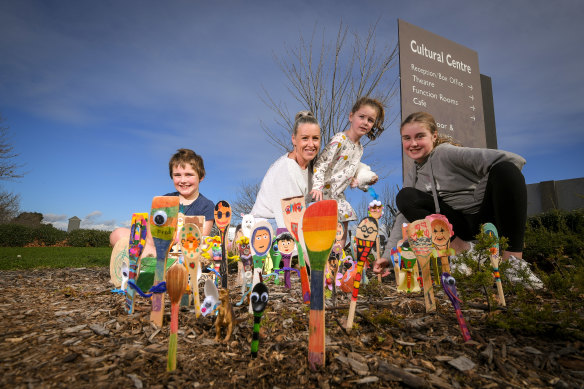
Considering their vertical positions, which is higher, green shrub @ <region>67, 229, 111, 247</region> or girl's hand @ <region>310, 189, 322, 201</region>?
girl's hand @ <region>310, 189, 322, 201</region>

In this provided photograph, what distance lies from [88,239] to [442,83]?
53.4 feet

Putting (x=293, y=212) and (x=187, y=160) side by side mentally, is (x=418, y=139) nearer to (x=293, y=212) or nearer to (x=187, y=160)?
(x=293, y=212)

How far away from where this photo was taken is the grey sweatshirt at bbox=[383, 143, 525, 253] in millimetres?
3055

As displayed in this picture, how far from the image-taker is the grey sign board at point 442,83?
572 cm

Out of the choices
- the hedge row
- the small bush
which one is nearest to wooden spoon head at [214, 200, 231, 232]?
the hedge row

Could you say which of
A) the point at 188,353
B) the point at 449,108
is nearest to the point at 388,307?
the point at 188,353

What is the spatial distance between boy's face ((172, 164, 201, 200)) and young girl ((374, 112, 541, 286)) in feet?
7.14

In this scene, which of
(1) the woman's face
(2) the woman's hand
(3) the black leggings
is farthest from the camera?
(1) the woman's face

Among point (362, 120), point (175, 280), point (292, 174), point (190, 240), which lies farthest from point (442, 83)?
point (175, 280)

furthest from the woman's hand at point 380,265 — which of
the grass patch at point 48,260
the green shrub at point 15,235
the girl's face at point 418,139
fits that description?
the green shrub at point 15,235

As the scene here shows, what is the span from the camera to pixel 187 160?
364cm

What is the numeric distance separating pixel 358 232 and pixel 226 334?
93cm

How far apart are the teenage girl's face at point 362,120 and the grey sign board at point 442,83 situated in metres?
1.55

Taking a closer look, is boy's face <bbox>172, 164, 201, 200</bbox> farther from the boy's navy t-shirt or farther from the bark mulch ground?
the bark mulch ground
